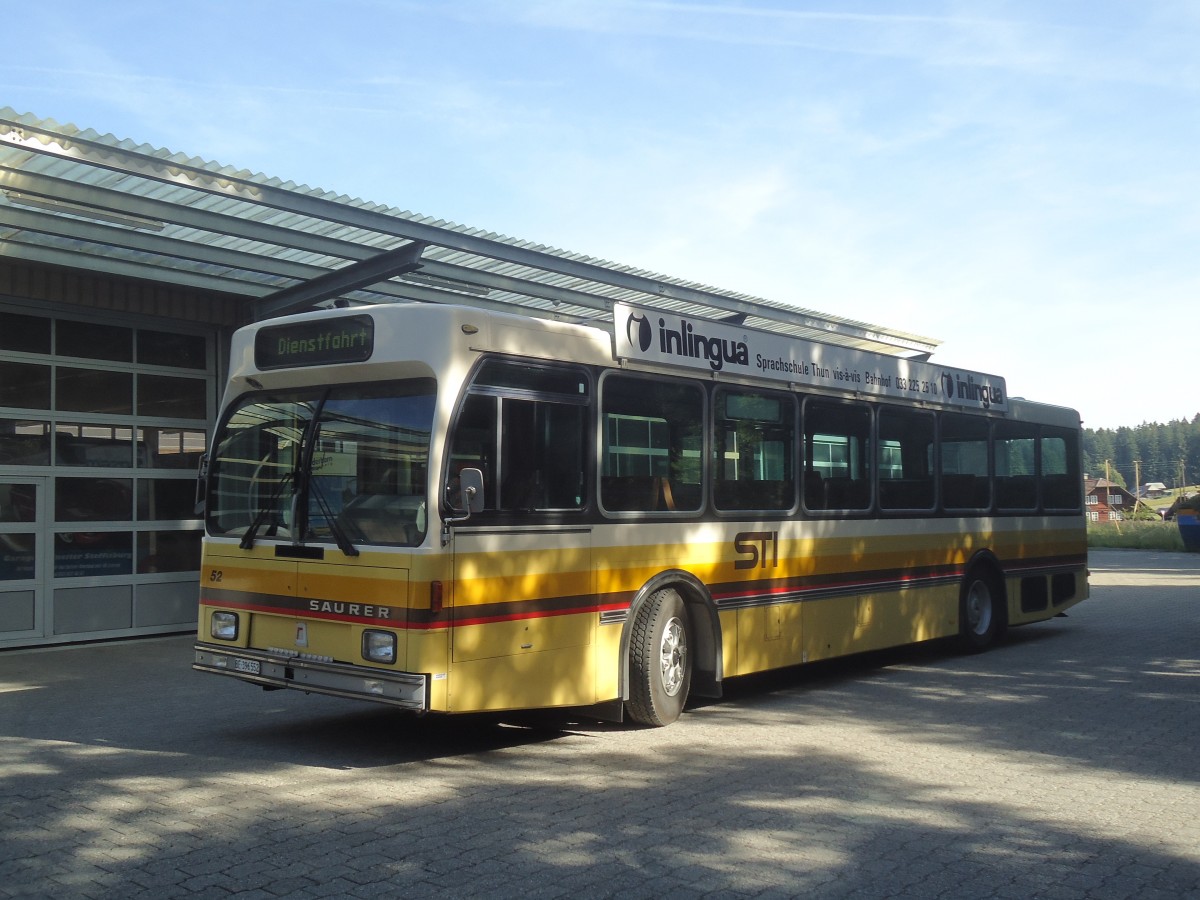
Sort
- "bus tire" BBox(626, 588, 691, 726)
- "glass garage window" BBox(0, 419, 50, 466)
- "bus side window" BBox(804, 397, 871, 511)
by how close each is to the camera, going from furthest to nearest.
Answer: "glass garage window" BBox(0, 419, 50, 466), "bus side window" BBox(804, 397, 871, 511), "bus tire" BBox(626, 588, 691, 726)

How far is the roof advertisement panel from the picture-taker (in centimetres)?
870

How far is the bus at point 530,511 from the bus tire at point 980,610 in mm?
2014

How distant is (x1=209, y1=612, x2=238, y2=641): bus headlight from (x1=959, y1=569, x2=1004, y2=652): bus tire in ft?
26.0

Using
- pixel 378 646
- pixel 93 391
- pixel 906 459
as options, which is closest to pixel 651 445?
pixel 378 646

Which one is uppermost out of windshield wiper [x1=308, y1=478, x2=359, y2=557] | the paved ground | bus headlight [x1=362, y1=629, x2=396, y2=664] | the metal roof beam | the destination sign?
the metal roof beam

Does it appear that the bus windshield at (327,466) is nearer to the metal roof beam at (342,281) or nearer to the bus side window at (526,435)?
the bus side window at (526,435)

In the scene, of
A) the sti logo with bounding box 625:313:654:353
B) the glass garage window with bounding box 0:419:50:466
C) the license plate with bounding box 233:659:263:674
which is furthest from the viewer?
the glass garage window with bounding box 0:419:50:466

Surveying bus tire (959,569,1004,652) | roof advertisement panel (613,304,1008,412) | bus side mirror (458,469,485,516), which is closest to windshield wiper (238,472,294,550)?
bus side mirror (458,469,485,516)

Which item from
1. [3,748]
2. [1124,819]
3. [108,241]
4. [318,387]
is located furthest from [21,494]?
[1124,819]

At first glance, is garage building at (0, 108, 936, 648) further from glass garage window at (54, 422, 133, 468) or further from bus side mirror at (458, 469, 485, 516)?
bus side mirror at (458, 469, 485, 516)

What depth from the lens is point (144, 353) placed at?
14.9 meters

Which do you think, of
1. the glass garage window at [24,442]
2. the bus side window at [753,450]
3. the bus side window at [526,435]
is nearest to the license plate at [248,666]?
the bus side window at [526,435]

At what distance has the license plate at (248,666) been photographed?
7652mm

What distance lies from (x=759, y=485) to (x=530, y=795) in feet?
13.1
